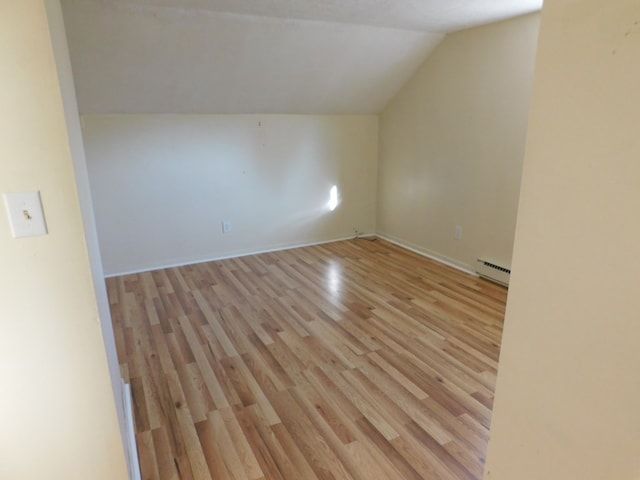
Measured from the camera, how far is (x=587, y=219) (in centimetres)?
66

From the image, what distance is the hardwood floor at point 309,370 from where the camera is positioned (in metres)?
1.66

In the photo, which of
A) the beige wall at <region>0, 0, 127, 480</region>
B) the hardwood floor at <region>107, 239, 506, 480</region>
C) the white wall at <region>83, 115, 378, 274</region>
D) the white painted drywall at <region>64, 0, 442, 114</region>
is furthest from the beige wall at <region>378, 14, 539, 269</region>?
the beige wall at <region>0, 0, 127, 480</region>

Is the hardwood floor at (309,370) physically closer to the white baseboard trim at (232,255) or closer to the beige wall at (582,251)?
the white baseboard trim at (232,255)

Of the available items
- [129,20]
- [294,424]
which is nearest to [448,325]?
[294,424]

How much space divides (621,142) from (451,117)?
3.27m

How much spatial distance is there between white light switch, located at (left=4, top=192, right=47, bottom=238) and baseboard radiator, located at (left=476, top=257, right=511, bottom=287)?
322 cm

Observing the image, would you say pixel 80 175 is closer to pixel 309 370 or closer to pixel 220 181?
pixel 309 370

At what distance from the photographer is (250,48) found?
3078mm

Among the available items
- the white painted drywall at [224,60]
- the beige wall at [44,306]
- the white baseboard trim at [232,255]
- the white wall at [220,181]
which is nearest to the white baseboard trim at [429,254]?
the white baseboard trim at [232,255]

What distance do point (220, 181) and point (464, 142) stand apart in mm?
2367

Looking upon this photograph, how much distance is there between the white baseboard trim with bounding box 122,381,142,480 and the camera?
1.43m

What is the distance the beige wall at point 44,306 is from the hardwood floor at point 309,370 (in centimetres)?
53

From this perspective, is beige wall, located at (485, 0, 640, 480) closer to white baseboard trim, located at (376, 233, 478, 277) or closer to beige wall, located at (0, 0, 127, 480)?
beige wall, located at (0, 0, 127, 480)

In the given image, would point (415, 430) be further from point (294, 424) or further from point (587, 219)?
point (587, 219)
